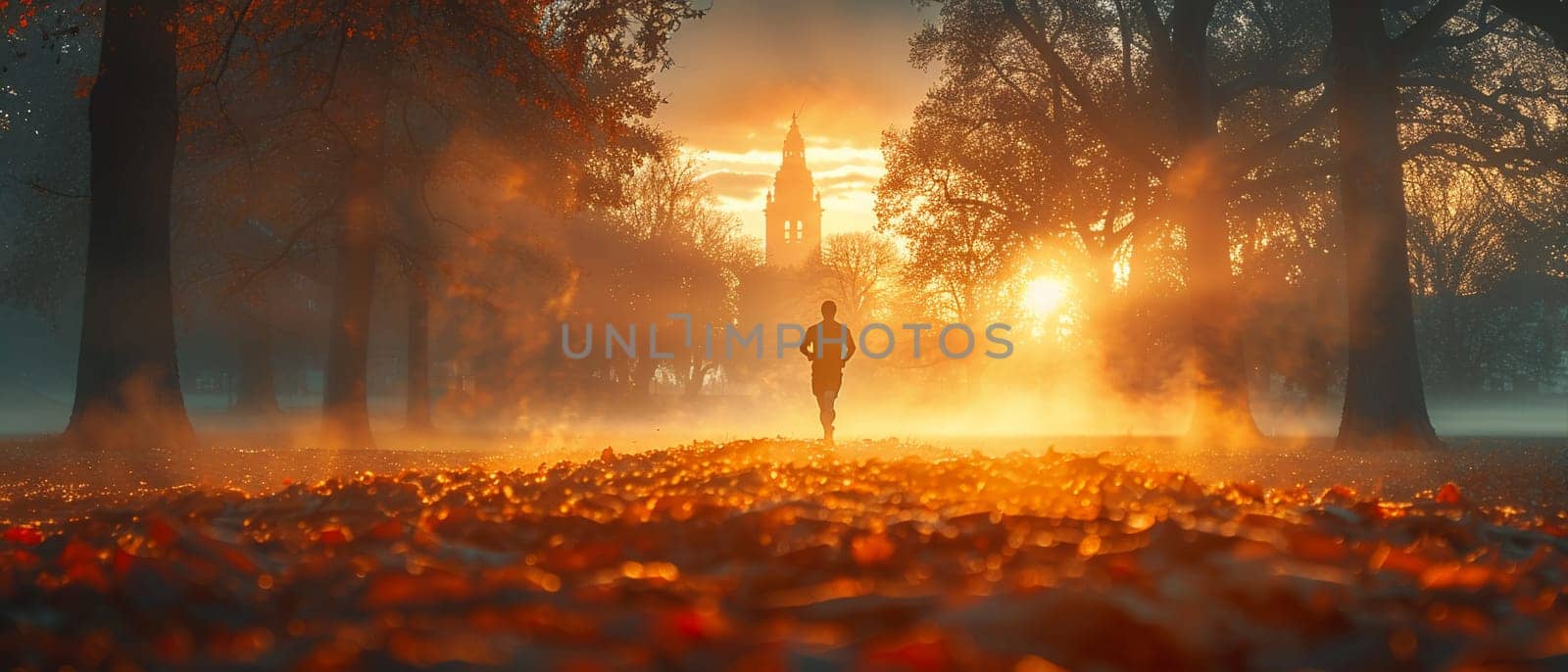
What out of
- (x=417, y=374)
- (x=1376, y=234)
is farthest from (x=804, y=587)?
(x=417, y=374)

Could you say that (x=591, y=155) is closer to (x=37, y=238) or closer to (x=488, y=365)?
(x=37, y=238)

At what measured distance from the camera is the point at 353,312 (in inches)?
1015

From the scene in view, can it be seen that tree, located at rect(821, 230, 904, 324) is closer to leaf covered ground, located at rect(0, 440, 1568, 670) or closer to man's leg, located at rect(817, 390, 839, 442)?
man's leg, located at rect(817, 390, 839, 442)

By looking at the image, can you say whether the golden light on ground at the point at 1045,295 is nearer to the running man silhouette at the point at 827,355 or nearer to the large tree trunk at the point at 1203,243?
the large tree trunk at the point at 1203,243

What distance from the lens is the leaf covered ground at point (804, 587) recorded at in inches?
114

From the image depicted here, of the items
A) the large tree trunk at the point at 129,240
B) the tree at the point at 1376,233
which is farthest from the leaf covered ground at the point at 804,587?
the tree at the point at 1376,233

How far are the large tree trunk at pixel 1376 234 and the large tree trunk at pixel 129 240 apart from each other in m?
15.9

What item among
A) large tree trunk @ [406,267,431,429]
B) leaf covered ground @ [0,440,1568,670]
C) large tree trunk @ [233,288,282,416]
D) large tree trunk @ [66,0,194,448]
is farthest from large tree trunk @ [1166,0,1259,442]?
large tree trunk @ [233,288,282,416]

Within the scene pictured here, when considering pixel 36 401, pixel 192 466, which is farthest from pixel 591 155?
pixel 36 401

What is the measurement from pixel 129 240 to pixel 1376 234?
55.6 ft

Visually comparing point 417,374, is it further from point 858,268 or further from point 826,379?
point 858,268

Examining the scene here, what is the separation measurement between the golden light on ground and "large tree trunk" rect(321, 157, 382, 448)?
59.5ft

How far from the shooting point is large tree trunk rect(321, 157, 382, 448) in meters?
24.4

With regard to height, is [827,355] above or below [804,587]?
above
